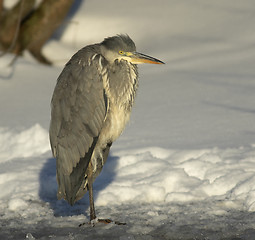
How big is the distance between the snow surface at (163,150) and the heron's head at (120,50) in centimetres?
115

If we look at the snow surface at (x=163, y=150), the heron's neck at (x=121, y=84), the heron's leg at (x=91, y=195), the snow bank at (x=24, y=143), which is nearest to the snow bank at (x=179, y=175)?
the snow surface at (x=163, y=150)

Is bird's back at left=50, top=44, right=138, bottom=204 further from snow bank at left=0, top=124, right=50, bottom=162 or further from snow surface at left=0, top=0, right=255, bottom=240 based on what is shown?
snow bank at left=0, top=124, right=50, bottom=162

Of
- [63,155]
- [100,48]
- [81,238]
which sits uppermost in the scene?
[100,48]

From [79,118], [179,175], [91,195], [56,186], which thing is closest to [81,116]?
[79,118]

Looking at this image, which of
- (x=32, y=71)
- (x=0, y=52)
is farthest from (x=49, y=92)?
(x=0, y=52)

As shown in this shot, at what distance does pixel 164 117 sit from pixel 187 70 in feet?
7.28

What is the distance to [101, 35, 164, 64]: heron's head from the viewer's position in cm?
472

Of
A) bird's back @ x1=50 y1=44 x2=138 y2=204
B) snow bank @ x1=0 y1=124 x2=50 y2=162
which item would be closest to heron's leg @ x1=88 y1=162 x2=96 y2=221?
bird's back @ x1=50 y1=44 x2=138 y2=204

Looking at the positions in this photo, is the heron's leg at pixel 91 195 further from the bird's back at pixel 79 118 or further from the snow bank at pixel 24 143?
the snow bank at pixel 24 143

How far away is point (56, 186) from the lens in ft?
17.2

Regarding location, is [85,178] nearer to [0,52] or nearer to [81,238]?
[81,238]

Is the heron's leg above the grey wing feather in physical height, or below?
below

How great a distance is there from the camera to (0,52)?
997 cm

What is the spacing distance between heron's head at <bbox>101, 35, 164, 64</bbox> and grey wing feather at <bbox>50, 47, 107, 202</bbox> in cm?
22
